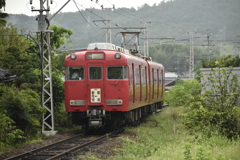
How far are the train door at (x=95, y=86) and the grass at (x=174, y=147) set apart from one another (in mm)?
1996

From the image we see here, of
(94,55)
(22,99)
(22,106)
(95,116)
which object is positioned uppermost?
(94,55)

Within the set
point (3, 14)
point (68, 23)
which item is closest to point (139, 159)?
point (3, 14)

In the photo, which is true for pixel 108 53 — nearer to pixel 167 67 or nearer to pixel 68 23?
pixel 167 67

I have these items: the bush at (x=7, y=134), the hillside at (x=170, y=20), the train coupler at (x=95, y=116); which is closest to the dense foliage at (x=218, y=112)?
the train coupler at (x=95, y=116)

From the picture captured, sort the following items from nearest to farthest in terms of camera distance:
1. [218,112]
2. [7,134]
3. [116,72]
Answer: [7,134] < [218,112] < [116,72]

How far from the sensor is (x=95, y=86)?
16906 mm

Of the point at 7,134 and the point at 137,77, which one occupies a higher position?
the point at 137,77

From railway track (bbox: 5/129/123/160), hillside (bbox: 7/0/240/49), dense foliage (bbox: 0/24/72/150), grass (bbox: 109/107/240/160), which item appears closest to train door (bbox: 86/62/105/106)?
railway track (bbox: 5/129/123/160)

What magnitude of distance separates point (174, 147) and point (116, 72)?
16.6ft

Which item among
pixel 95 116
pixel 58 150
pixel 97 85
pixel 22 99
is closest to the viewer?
pixel 58 150

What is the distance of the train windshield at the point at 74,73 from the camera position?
1706 cm

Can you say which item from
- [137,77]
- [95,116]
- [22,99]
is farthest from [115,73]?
[22,99]

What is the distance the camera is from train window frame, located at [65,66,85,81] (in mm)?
17053

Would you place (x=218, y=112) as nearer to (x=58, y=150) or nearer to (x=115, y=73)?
(x=115, y=73)
